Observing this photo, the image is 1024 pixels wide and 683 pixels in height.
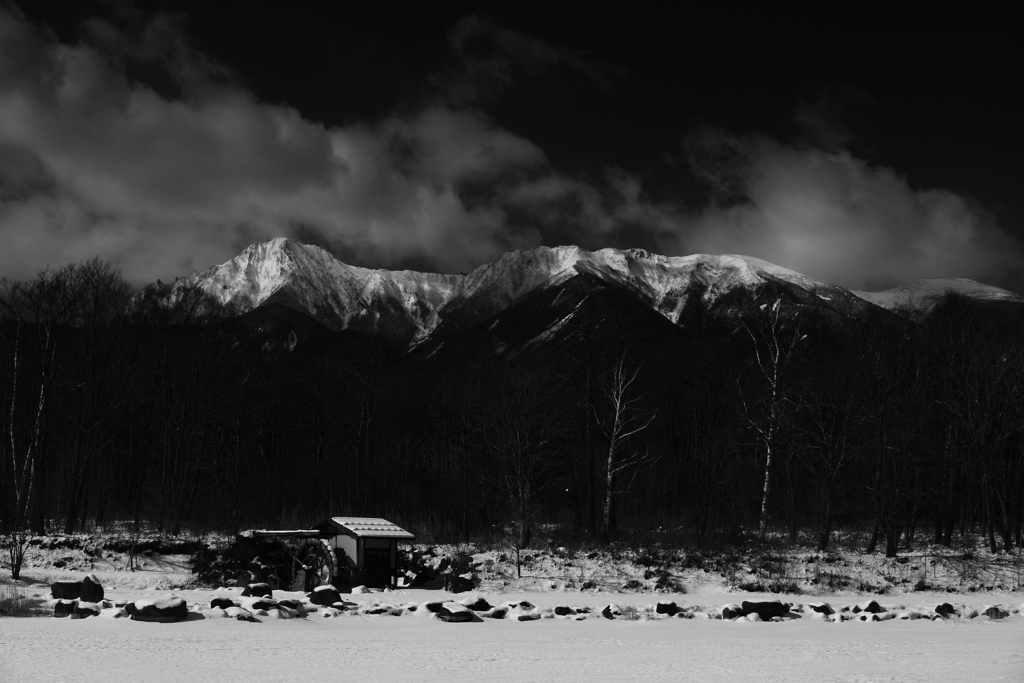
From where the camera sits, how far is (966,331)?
138 ft

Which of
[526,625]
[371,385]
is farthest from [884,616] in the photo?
[371,385]

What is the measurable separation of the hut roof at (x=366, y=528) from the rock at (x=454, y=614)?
879cm

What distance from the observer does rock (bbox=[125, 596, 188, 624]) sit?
20.2m

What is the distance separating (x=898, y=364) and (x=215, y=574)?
2848 cm

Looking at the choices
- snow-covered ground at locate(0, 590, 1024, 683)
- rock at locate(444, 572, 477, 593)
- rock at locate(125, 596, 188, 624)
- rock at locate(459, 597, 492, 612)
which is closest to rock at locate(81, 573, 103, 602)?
snow-covered ground at locate(0, 590, 1024, 683)

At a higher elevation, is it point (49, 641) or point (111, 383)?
point (111, 383)

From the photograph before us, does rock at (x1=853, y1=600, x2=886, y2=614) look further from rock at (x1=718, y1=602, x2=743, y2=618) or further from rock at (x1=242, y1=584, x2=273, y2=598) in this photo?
rock at (x1=242, y1=584, x2=273, y2=598)

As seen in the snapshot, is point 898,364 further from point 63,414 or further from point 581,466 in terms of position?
point 63,414

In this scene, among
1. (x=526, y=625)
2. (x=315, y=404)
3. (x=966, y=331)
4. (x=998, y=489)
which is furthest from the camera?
(x=315, y=404)

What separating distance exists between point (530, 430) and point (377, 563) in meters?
11.2

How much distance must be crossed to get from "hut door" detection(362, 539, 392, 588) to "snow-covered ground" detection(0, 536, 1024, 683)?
2.24 meters

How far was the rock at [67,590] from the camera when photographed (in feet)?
80.5

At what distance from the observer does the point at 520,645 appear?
17.8 metres

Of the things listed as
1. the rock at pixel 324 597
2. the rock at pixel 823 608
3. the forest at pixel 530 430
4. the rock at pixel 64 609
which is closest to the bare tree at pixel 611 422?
the forest at pixel 530 430
